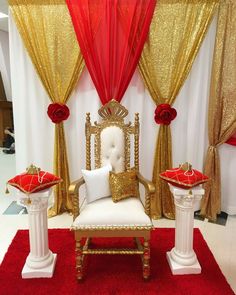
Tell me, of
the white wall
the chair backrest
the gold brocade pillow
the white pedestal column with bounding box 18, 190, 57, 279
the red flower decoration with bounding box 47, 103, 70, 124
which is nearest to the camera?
the white pedestal column with bounding box 18, 190, 57, 279

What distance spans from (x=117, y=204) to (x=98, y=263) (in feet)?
1.80

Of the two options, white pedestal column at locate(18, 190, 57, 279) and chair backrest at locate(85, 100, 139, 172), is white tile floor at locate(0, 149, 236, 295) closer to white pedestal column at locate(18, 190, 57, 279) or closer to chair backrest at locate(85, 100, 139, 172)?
white pedestal column at locate(18, 190, 57, 279)

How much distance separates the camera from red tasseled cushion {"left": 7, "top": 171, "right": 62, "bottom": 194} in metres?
1.98

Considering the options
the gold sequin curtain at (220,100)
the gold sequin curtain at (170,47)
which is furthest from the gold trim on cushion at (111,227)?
the gold sequin curtain at (220,100)

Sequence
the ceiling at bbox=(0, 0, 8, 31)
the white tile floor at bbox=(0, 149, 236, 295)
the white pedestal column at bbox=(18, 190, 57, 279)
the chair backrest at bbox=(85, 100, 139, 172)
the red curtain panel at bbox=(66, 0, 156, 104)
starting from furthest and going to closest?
the ceiling at bbox=(0, 0, 8, 31), the red curtain panel at bbox=(66, 0, 156, 104), the chair backrest at bbox=(85, 100, 139, 172), the white tile floor at bbox=(0, 149, 236, 295), the white pedestal column at bbox=(18, 190, 57, 279)

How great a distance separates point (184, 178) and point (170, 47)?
1486mm

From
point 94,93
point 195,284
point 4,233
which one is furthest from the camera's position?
point 94,93

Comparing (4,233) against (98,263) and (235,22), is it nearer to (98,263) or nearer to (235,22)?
(98,263)

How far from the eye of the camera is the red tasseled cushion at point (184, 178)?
2.07 metres

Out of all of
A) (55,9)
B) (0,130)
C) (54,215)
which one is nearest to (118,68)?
(55,9)

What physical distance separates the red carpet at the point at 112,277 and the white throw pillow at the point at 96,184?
0.56 meters

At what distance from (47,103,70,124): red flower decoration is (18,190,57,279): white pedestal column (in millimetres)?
1055

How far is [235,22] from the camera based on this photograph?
2.85 meters

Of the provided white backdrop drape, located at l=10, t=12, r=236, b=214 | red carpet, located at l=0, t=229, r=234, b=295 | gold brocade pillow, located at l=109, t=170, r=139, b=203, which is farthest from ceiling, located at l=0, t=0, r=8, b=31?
red carpet, located at l=0, t=229, r=234, b=295
